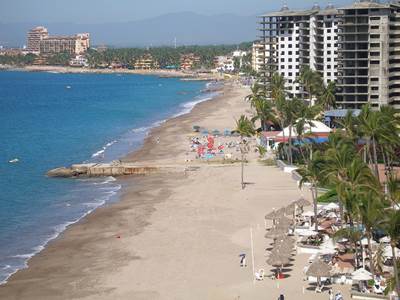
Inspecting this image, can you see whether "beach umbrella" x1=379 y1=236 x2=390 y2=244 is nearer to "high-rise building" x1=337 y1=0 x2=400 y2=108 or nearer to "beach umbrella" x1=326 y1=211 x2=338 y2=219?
"beach umbrella" x1=326 y1=211 x2=338 y2=219

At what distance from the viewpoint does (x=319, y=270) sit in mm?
40062

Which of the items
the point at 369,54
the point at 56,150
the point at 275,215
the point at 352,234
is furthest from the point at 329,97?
the point at 352,234

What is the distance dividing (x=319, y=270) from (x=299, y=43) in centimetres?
8307

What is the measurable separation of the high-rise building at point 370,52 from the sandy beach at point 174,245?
22.7 meters

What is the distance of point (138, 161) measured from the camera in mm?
86000

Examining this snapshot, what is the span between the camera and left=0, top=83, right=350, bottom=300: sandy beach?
42.0 m

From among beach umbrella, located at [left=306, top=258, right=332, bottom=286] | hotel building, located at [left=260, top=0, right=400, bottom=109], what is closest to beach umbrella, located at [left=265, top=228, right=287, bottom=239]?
beach umbrella, located at [left=306, top=258, right=332, bottom=286]

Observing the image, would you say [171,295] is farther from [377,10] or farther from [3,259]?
[377,10]

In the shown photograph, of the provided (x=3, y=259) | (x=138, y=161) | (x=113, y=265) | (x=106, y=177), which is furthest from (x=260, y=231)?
(x=138, y=161)

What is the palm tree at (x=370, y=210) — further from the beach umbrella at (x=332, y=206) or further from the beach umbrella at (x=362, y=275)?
the beach umbrella at (x=332, y=206)

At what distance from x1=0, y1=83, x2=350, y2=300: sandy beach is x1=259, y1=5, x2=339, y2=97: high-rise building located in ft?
127

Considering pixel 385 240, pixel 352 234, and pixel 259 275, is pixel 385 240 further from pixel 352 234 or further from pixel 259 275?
pixel 259 275

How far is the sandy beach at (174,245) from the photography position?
4200 centimetres

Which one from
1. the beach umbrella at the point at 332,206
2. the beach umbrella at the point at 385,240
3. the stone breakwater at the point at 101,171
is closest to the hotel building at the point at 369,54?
the stone breakwater at the point at 101,171
